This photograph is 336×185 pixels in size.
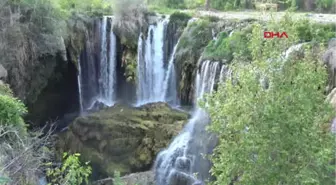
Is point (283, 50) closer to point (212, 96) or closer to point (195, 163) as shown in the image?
point (212, 96)

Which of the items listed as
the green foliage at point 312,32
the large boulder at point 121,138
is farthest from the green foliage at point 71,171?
the green foliage at point 312,32

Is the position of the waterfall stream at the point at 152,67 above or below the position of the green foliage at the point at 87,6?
below

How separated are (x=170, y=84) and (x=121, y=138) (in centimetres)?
621

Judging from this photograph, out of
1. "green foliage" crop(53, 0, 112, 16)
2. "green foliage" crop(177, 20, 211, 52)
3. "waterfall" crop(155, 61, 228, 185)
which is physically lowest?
"waterfall" crop(155, 61, 228, 185)

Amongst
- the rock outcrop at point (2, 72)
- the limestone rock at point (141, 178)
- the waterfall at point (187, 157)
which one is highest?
the rock outcrop at point (2, 72)

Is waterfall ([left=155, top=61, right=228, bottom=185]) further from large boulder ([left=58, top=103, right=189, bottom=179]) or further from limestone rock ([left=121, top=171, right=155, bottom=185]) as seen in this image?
large boulder ([left=58, top=103, right=189, bottom=179])

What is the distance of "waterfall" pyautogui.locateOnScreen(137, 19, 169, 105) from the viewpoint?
25234 mm

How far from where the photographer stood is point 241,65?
10.1 meters

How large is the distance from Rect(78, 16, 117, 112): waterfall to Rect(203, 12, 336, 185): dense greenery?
1666 centimetres

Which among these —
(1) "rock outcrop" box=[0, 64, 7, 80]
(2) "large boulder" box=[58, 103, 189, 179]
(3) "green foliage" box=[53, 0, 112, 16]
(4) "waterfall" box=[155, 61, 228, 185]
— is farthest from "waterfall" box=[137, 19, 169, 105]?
(1) "rock outcrop" box=[0, 64, 7, 80]

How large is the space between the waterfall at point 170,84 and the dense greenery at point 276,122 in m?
14.6

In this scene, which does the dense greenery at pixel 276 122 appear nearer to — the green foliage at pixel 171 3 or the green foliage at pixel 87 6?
the green foliage at pixel 87 6

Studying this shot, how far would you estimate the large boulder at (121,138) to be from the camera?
18469mm

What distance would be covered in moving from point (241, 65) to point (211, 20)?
14623 mm
